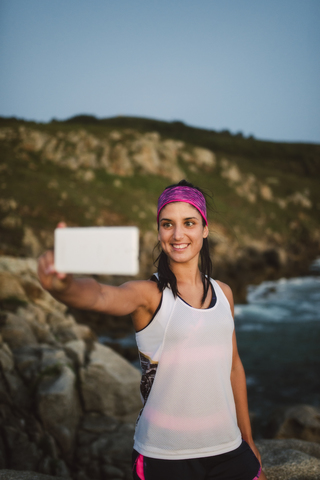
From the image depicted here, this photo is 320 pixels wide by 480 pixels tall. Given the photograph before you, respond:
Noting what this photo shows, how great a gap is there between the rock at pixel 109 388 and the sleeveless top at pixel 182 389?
4.82 m

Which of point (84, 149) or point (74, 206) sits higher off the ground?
point (84, 149)

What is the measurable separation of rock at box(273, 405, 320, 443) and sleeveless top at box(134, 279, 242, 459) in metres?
5.92

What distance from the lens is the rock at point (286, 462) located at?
341 centimetres

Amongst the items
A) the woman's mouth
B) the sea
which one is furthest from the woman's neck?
the sea

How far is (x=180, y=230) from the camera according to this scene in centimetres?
243

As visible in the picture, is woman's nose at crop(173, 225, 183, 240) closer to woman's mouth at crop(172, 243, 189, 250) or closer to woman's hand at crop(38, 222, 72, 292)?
woman's mouth at crop(172, 243, 189, 250)

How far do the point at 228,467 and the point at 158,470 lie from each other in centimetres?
49

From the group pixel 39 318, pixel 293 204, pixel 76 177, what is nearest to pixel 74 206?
pixel 76 177

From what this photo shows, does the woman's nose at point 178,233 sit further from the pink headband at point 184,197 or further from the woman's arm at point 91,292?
the woman's arm at point 91,292

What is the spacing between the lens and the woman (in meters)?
2.14

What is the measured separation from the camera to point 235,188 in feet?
200

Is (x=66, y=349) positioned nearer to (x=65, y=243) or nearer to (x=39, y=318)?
(x=39, y=318)

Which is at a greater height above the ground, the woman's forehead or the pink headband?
the pink headband

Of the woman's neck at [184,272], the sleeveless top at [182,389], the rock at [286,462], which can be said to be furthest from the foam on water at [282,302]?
the sleeveless top at [182,389]
